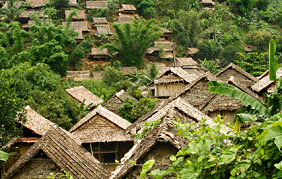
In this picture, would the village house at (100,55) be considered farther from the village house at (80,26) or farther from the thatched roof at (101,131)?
the thatched roof at (101,131)

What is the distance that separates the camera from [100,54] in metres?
39.8

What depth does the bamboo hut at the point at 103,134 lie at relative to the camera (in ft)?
51.1

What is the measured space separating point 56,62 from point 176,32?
19572 millimetres

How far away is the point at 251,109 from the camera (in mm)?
6062

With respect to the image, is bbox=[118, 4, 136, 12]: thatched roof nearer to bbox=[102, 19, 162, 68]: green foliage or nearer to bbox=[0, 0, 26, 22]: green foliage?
bbox=[102, 19, 162, 68]: green foliage

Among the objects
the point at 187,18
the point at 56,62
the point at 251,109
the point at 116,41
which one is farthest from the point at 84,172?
the point at 187,18

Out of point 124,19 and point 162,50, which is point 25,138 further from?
point 124,19

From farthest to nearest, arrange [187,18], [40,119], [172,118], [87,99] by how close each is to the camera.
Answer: [187,18]
[87,99]
[40,119]
[172,118]

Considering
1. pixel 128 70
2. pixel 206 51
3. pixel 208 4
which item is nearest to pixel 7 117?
pixel 128 70

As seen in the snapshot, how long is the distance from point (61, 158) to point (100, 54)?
104ft

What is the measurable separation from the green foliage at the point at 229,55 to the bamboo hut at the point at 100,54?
1300 cm

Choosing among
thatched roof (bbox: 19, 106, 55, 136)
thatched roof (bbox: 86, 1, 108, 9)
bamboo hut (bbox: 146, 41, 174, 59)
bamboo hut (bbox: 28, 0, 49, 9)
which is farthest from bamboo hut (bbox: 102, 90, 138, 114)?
bamboo hut (bbox: 28, 0, 49, 9)

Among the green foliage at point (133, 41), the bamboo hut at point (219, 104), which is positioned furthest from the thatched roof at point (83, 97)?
the green foliage at point (133, 41)

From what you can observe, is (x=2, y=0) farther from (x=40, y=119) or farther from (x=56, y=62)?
(x=40, y=119)
